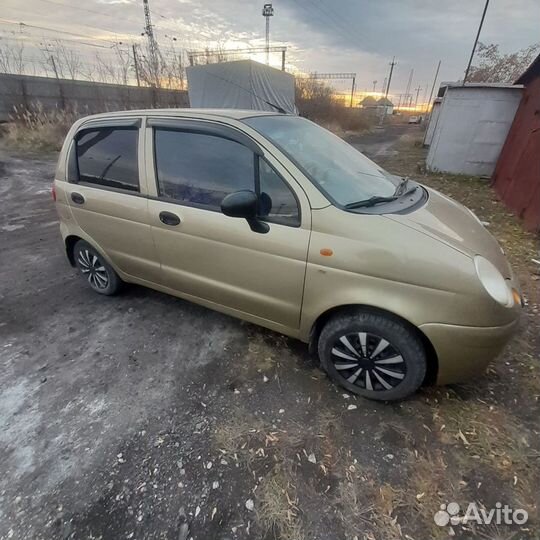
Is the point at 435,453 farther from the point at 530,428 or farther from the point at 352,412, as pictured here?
the point at 530,428

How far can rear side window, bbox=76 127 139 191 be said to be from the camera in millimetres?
2508

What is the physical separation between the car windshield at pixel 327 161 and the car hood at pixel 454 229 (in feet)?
1.04

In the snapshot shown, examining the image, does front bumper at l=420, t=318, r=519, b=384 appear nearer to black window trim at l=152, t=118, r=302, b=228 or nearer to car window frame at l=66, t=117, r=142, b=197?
black window trim at l=152, t=118, r=302, b=228

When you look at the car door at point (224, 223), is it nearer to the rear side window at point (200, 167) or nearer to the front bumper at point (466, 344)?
the rear side window at point (200, 167)

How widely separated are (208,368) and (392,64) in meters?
64.5

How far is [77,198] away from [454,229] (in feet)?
10.0

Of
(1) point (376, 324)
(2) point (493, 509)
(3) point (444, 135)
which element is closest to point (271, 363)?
(1) point (376, 324)

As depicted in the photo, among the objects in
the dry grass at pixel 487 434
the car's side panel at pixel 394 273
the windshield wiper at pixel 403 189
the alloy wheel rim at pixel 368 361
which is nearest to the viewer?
the car's side panel at pixel 394 273

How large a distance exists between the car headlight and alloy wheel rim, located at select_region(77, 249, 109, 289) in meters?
3.12

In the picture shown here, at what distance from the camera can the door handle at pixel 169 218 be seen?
7.62ft

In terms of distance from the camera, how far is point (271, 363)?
2.46 metres

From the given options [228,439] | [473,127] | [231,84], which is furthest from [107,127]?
[231,84]

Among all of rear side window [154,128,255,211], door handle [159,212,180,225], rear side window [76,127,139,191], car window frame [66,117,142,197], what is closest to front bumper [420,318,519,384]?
rear side window [154,128,255,211]

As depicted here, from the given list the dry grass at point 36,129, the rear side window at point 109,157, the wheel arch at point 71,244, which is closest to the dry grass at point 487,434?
the rear side window at point 109,157
